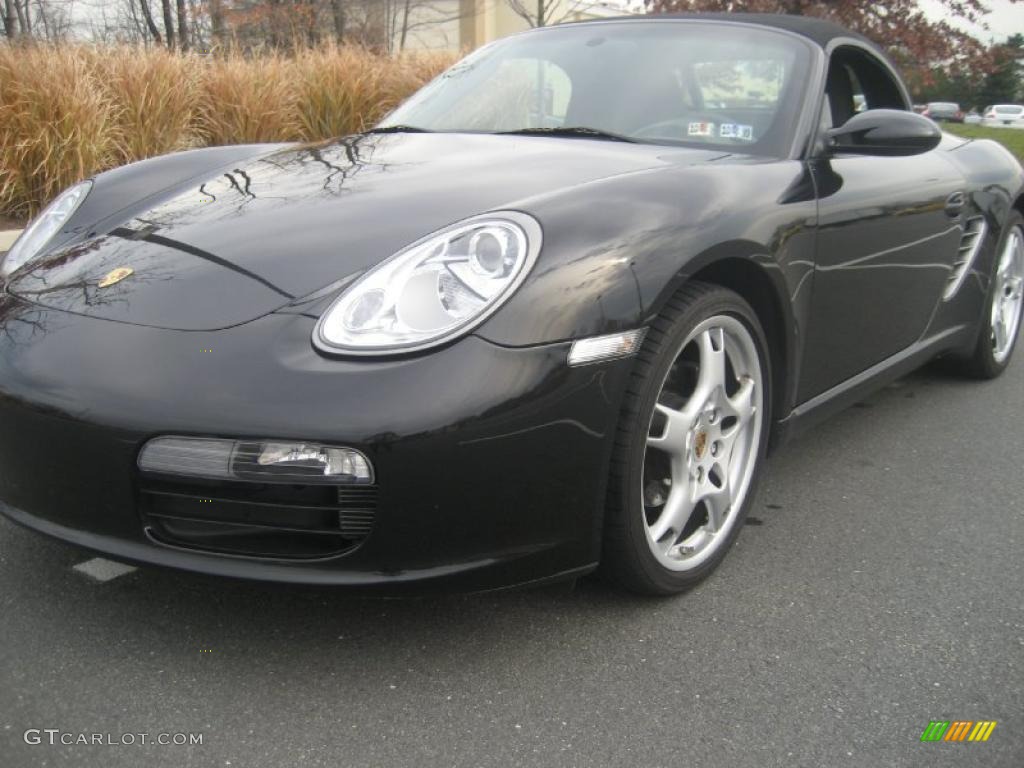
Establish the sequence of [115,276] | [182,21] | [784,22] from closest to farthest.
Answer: [115,276], [784,22], [182,21]

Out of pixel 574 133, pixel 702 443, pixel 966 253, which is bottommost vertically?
pixel 702 443

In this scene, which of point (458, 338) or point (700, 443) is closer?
point (458, 338)

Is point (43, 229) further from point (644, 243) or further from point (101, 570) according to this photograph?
point (644, 243)

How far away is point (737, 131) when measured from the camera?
9.26ft

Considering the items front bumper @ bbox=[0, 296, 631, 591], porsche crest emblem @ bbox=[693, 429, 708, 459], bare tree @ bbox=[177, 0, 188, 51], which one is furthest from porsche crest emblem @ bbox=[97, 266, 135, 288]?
bare tree @ bbox=[177, 0, 188, 51]

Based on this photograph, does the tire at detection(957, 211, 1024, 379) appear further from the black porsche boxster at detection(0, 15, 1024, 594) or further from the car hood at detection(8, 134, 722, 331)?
the car hood at detection(8, 134, 722, 331)

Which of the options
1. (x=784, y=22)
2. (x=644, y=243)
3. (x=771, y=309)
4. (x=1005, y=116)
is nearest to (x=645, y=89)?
(x=784, y=22)

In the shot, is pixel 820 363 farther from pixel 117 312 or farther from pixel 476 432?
pixel 117 312

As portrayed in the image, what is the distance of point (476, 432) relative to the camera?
1763 millimetres

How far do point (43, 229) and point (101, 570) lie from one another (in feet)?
3.31

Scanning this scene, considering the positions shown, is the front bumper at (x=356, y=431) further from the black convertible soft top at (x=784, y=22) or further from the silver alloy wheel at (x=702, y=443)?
the black convertible soft top at (x=784, y=22)

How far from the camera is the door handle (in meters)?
3.37

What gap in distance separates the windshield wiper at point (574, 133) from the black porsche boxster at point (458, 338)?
0.01 metres

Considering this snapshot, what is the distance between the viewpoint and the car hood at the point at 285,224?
1.98 meters
